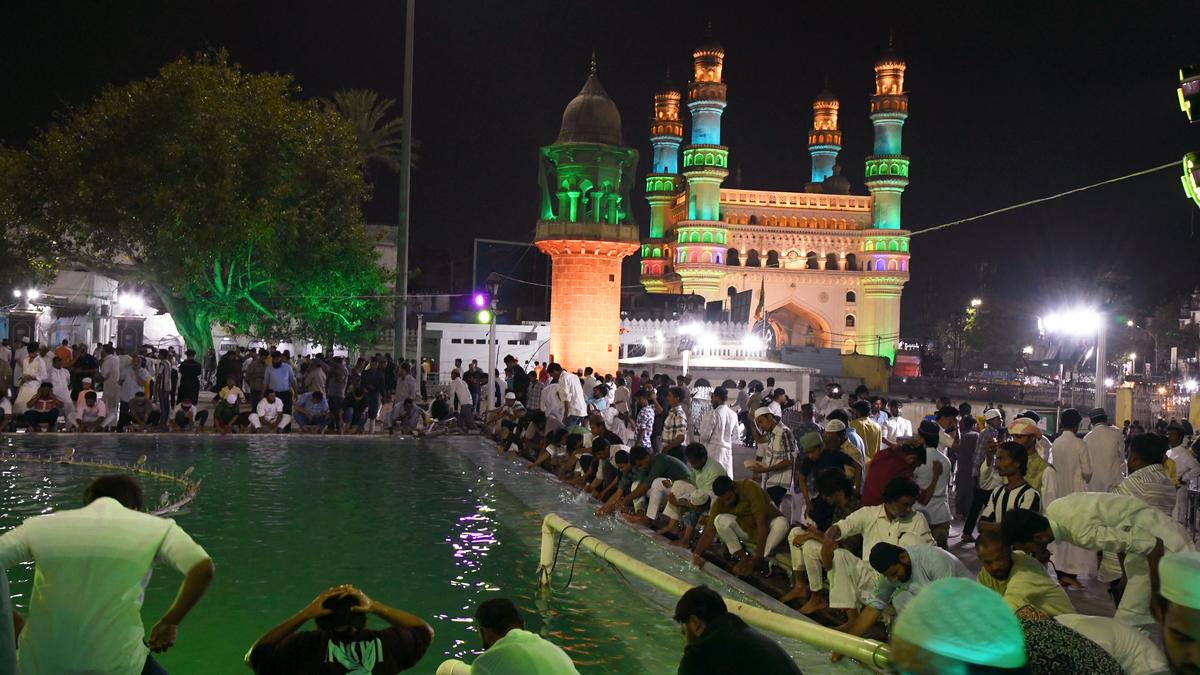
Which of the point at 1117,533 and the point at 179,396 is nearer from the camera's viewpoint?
the point at 1117,533

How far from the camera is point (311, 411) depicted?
19.3 metres

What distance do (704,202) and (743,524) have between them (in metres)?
59.0

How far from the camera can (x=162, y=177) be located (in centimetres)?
2434

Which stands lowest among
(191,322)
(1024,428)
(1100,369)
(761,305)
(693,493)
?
(693,493)

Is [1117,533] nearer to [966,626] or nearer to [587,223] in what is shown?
[966,626]

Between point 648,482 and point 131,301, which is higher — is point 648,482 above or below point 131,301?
below

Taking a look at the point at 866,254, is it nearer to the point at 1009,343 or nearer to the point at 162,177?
the point at 1009,343

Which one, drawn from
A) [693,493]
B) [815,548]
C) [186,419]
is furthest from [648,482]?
[186,419]

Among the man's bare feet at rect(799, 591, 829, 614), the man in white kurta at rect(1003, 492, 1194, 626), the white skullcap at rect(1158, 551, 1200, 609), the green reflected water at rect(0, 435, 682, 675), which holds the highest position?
the white skullcap at rect(1158, 551, 1200, 609)

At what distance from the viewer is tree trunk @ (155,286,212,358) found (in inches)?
1046

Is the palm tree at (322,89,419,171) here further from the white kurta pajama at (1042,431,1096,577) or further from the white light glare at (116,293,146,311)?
the white kurta pajama at (1042,431,1096,577)

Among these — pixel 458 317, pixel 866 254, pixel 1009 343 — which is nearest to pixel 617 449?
pixel 458 317

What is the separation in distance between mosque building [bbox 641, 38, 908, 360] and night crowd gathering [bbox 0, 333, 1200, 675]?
48.3 m

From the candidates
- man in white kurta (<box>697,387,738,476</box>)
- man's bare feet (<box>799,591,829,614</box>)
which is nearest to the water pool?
man's bare feet (<box>799,591,829,614</box>)
